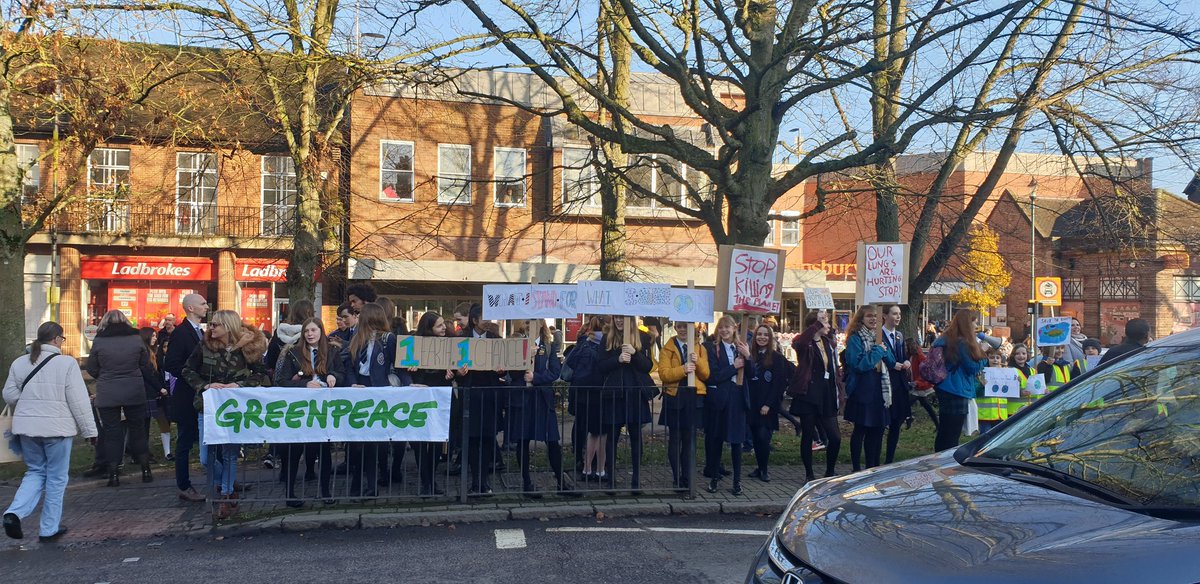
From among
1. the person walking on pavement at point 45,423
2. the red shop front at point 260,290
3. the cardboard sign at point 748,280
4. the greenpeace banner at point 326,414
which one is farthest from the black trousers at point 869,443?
the red shop front at point 260,290

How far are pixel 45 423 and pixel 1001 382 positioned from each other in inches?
386

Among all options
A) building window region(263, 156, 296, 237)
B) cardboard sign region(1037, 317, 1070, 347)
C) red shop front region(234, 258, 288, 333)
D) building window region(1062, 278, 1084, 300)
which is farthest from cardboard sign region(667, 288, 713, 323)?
building window region(1062, 278, 1084, 300)

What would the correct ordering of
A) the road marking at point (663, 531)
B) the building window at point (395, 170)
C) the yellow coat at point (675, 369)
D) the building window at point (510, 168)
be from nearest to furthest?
the road marking at point (663, 531) < the yellow coat at point (675, 369) < the building window at point (395, 170) < the building window at point (510, 168)

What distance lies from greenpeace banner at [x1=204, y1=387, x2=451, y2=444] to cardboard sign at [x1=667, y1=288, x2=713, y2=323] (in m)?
→ 2.42

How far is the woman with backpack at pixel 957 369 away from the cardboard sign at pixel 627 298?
280 cm

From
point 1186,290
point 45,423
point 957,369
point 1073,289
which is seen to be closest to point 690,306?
point 957,369

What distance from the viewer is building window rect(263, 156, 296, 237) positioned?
21.1m

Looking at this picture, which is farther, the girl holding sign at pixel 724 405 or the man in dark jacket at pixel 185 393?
the girl holding sign at pixel 724 405

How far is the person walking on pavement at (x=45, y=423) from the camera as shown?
23.3 ft

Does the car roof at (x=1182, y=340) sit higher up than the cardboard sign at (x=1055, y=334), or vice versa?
the car roof at (x=1182, y=340)

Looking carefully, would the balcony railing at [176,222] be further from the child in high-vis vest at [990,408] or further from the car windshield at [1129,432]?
the car windshield at [1129,432]

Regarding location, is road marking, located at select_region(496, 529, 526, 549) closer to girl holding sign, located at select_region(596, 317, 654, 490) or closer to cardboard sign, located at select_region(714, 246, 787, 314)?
girl holding sign, located at select_region(596, 317, 654, 490)

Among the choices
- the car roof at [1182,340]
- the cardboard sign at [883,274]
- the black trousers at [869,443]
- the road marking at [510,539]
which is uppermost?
the cardboard sign at [883,274]

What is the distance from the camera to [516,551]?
22.3 ft
